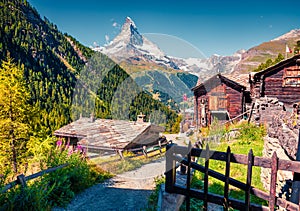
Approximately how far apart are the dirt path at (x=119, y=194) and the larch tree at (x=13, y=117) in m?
5.31

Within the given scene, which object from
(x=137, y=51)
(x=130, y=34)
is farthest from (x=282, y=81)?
(x=137, y=51)

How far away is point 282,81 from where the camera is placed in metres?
14.5

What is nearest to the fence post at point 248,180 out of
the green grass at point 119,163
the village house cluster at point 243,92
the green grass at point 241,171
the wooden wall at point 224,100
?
the green grass at point 241,171

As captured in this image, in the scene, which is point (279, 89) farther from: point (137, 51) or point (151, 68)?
point (137, 51)

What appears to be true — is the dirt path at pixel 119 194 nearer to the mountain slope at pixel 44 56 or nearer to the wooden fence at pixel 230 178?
the wooden fence at pixel 230 178

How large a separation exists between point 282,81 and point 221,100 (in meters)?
4.83

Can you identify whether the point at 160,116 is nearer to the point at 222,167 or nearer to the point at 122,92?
the point at 122,92

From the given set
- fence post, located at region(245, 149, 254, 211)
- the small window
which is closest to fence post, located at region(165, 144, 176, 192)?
fence post, located at region(245, 149, 254, 211)

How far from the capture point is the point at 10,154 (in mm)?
11000

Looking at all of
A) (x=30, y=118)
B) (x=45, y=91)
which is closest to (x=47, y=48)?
(x=45, y=91)

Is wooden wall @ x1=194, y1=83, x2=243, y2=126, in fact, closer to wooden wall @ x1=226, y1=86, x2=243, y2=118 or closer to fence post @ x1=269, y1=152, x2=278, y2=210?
wooden wall @ x1=226, y1=86, x2=243, y2=118

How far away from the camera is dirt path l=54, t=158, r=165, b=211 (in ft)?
20.6

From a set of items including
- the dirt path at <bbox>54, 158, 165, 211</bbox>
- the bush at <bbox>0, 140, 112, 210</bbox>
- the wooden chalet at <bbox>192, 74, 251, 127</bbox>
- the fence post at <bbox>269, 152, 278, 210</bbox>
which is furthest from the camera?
the wooden chalet at <bbox>192, 74, 251, 127</bbox>

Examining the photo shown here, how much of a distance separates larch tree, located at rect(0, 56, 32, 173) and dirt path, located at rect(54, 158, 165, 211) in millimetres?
5307
